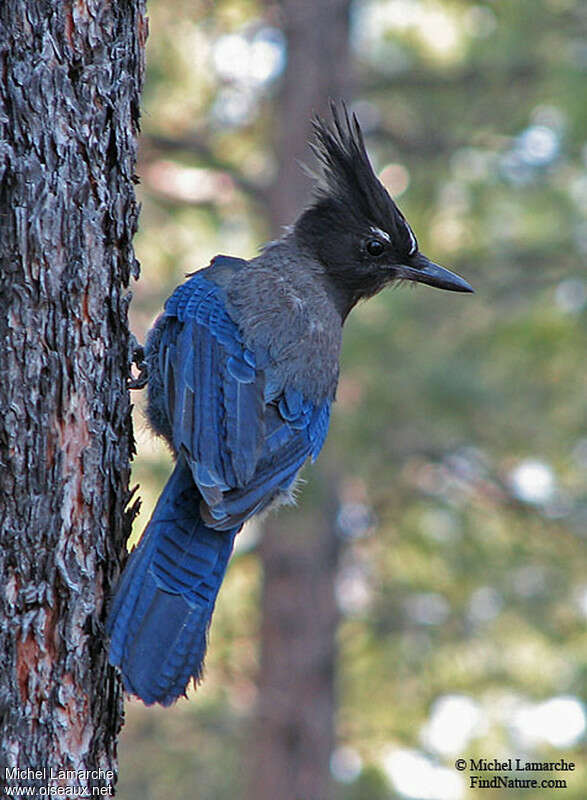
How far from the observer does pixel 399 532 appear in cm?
980

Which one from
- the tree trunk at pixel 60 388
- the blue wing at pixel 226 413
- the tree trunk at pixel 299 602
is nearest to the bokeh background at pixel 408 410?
the tree trunk at pixel 299 602

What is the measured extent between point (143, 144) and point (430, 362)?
3009 millimetres

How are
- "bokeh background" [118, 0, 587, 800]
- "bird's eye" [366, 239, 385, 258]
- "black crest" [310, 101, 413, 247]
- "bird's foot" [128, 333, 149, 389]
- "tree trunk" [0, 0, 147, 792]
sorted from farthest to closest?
"bokeh background" [118, 0, 587, 800], "bird's eye" [366, 239, 385, 258], "black crest" [310, 101, 413, 247], "bird's foot" [128, 333, 149, 389], "tree trunk" [0, 0, 147, 792]

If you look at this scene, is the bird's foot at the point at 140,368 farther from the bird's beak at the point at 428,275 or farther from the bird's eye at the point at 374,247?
the bird's beak at the point at 428,275

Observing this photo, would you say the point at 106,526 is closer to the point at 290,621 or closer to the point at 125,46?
the point at 125,46

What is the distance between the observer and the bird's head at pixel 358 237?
422 centimetres

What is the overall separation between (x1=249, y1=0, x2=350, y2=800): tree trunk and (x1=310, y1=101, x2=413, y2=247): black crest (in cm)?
474

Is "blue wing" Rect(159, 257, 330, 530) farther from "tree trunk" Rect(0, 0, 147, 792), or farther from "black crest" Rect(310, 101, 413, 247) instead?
"black crest" Rect(310, 101, 413, 247)

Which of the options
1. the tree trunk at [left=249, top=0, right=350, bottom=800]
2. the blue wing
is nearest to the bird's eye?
the blue wing

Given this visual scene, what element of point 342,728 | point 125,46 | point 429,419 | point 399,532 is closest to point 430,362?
point 429,419

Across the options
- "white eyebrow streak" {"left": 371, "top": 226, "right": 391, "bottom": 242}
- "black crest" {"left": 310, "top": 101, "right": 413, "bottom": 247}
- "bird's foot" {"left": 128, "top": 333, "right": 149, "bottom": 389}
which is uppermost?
"black crest" {"left": 310, "top": 101, "right": 413, "bottom": 247}

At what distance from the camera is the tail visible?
268 centimetres

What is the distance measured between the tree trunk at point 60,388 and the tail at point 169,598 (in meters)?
0.07

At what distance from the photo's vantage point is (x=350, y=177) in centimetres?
416
